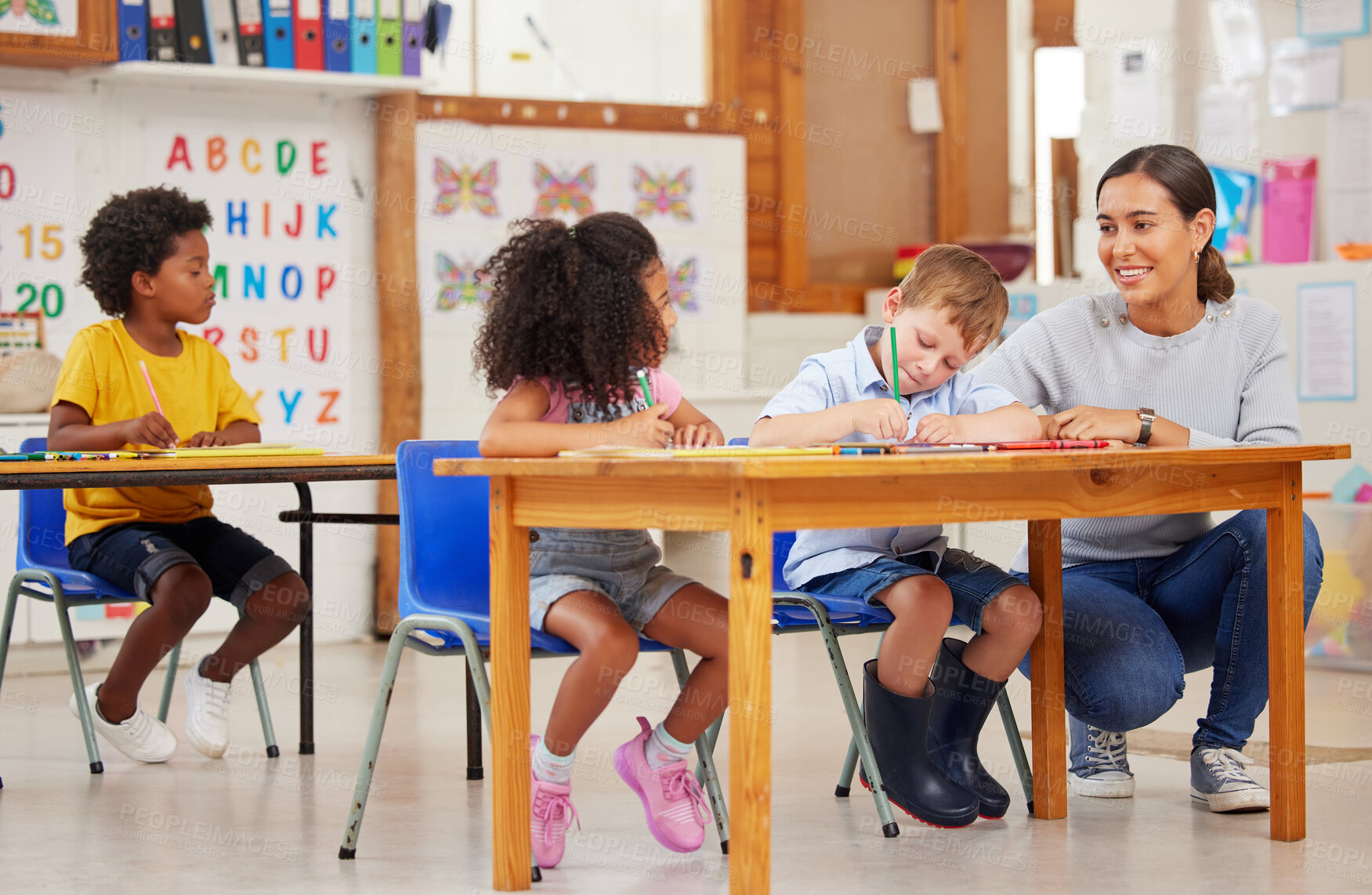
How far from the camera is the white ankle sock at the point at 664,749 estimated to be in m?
2.17

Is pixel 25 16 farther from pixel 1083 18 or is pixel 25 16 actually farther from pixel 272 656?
pixel 1083 18

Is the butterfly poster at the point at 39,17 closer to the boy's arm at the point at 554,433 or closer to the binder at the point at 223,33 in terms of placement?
the binder at the point at 223,33

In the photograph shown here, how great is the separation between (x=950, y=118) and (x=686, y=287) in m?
1.33

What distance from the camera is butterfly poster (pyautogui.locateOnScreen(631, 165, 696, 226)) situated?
197 inches

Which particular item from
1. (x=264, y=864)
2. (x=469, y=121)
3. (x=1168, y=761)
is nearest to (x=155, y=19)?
(x=469, y=121)

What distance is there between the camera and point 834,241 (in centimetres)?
554

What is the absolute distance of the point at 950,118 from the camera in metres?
5.70

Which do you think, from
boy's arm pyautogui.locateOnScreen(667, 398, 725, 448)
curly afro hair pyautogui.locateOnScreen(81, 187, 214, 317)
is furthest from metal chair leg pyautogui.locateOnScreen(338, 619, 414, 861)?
curly afro hair pyautogui.locateOnScreen(81, 187, 214, 317)

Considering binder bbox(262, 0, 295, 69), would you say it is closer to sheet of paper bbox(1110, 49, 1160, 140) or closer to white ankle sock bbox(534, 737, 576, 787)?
sheet of paper bbox(1110, 49, 1160, 140)

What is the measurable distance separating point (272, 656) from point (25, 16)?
6.00 ft

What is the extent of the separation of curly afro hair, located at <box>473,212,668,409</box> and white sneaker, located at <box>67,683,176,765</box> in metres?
1.13

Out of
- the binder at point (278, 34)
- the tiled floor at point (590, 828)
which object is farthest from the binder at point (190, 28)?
the tiled floor at point (590, 828)

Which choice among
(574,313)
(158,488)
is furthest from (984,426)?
(158,488)

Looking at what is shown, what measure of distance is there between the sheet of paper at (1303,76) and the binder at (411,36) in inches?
99.3
